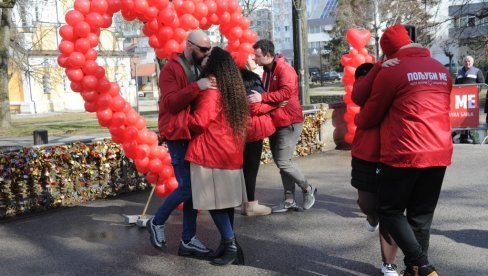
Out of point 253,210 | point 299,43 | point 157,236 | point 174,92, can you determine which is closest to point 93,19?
point 174,92

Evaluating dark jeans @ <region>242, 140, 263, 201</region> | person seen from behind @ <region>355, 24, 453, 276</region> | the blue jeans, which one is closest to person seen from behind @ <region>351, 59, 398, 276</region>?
person seen from behind @ <region>355, 24, 453, 276</region>

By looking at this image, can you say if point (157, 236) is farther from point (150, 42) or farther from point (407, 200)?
point (150, 42)

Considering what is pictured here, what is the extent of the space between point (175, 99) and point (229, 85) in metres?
0.44

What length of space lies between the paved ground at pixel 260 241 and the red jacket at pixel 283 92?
107 cm

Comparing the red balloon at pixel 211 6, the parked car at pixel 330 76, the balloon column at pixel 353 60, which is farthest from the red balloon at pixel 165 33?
the parked car at pixel 330 76

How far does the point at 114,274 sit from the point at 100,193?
2.78 meters

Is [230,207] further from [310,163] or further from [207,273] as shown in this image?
[310,163]

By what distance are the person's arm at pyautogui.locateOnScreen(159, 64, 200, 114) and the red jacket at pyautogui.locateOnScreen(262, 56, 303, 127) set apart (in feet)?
4.24

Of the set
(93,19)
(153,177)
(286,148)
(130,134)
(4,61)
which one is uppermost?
(4,61)

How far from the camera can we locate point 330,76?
213ft

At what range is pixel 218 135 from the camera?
4.04 m

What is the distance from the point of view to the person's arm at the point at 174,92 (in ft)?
13.2

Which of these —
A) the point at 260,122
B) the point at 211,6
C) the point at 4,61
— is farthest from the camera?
the point at 4,61

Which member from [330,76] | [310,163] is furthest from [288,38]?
[310,163]
